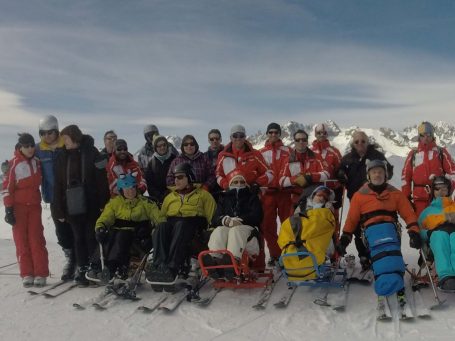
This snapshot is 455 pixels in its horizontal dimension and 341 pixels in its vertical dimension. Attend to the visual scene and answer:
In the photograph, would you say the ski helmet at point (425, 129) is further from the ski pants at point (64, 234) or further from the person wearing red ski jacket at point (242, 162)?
the ski pants at point (64, 234)

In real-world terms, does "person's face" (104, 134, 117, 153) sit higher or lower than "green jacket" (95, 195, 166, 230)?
higher

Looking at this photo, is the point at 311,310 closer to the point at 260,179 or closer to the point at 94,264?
the point at 260,179

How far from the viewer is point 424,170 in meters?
6.39

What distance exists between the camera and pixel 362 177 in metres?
6.24

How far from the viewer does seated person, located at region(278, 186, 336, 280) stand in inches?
191

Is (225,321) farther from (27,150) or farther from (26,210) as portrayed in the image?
(27,150)

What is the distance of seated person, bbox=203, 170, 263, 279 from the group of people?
0.01 meters

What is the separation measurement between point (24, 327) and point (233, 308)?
87.8 inches

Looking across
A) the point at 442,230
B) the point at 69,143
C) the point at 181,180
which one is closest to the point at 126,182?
the point at 181,180

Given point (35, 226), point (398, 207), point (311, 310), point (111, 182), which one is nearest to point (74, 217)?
point (35, 226)

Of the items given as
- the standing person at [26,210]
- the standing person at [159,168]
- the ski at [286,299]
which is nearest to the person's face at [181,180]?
the standing person at [159,168]

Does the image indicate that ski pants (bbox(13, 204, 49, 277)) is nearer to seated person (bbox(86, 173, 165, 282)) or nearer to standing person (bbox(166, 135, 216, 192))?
seated person (bbox(86, 173, 165, 282))

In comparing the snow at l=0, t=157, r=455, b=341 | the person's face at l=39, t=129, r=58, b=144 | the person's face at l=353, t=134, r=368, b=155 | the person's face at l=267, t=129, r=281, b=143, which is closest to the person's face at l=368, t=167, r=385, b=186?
the person's face at l=353, t=134, r=368, b=155

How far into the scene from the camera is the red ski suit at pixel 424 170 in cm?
630
